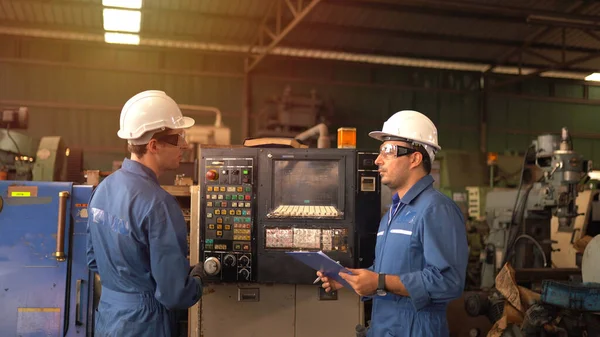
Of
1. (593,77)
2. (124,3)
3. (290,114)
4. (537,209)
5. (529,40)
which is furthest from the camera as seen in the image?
(593,77)

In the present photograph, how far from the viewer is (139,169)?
185cm

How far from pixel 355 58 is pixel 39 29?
4.81 metres

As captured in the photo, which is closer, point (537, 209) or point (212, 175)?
point (212, 175)

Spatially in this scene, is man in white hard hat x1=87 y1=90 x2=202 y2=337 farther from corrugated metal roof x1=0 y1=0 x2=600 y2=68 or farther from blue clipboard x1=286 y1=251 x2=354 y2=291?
corrugated metal roof x1=0 y1=0 x2=600 y2=68

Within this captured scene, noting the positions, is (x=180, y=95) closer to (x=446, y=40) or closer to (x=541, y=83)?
(x=446, y=40)

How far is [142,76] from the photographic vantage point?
27.2 feet

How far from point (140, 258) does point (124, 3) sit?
5516mm

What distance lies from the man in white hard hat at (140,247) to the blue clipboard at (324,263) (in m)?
0.38

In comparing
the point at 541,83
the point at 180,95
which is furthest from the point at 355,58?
the point at 541,83

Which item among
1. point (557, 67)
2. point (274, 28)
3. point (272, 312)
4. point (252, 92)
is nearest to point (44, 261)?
point (272, 312)

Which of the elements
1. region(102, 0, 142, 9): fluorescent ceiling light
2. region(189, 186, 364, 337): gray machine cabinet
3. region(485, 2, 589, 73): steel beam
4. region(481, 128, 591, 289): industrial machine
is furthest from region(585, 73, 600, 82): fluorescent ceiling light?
region(189, 186, 364, 337): gray machine cabinet

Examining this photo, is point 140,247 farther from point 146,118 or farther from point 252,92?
point 252,92

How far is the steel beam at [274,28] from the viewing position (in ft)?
20.1

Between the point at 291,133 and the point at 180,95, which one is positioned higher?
the point at 180,95
